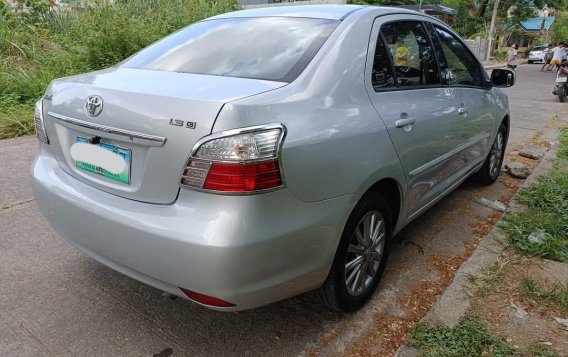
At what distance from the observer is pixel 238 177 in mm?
1753

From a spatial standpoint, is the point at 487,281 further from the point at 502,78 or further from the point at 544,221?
the point at 502,78

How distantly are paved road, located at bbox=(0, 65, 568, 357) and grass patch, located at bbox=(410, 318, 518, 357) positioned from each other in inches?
8.5

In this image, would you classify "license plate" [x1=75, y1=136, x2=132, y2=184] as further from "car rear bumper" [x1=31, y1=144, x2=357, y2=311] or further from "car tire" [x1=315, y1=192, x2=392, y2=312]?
"car tire" [x1=315, y1=192, x2=392, y2=312]

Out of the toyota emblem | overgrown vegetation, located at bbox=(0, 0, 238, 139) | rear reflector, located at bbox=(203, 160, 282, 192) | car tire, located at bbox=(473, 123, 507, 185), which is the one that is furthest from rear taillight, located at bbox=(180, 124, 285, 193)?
overgrown vegetation, located at bbox=(0, 0, 238, 139)

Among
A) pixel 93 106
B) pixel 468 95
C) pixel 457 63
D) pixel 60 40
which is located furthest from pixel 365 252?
pixel 60 40

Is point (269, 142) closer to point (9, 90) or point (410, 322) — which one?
point (410, 322)

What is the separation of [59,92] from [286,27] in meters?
1.24

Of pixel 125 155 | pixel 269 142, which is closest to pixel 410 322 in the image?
pixel 269 142

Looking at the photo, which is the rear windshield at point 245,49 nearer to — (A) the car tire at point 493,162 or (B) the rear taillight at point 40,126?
(B) the rear taillight at point 40,126

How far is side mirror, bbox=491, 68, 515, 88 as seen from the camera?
4.23 meters

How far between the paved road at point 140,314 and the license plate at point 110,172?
0.84 m

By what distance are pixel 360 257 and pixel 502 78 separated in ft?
9.13

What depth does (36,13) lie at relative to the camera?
10164 millimetres

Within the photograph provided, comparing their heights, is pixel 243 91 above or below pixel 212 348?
above
